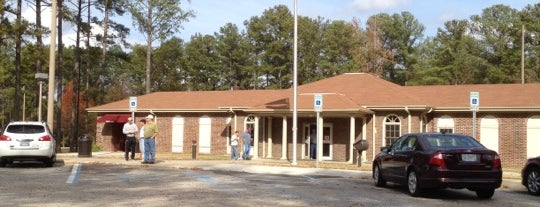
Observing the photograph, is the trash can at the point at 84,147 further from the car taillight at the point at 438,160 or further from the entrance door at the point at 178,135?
the car taillight at the point at 438,160

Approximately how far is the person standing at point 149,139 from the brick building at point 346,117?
711 centimetres

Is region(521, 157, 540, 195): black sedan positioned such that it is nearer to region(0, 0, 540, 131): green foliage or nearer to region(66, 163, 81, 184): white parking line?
region(66, 163, 81, 184): white parking line

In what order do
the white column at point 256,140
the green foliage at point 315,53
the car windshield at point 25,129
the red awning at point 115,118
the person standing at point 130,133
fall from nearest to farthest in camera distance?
the car windshield at point 25,129 → the person standing at point 130,133 → the white column at point 256,140 → the red awning at point 115,118 → the green foliage at point 315,53

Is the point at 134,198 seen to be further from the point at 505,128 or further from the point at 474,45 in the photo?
the point at 474,45

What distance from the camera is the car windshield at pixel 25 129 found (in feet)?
64.5

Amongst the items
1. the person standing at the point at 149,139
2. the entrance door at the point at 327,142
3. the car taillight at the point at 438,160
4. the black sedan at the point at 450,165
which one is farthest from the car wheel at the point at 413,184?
the entrance door at the point at 327,142

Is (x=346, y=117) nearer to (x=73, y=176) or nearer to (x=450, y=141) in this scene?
(x=73, y=176)

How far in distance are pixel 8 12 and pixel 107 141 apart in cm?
936

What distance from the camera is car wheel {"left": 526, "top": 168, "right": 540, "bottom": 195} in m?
13.8

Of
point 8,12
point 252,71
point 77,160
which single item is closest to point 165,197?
point 77,160

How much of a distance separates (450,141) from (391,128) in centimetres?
1599

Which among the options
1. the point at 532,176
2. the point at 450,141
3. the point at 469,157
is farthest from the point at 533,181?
the point at 469,157

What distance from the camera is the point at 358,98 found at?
1203 inches

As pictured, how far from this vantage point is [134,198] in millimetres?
11492
